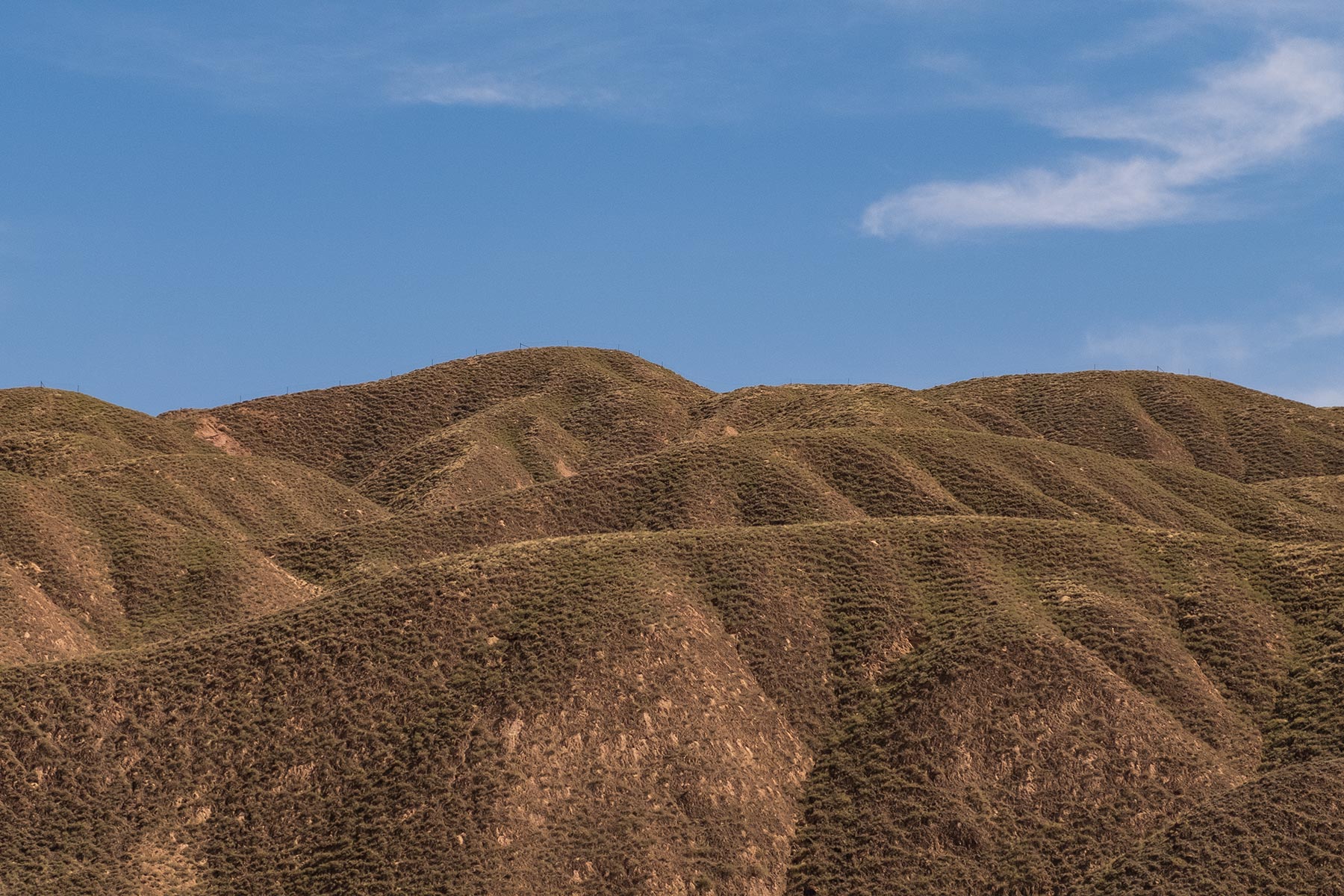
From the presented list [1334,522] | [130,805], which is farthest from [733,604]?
[1334,522]

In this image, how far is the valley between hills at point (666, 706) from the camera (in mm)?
44469

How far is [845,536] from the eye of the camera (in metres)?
62.1

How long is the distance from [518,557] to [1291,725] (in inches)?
1184

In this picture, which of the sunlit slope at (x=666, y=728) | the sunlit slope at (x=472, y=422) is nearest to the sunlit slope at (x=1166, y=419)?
the sunlit slope at (x=472, y=422)

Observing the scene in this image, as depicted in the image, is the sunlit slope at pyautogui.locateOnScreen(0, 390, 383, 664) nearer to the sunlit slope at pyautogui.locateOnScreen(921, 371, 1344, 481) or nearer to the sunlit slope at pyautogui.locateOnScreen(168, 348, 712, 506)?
the sunlit slope at pyautogui.locateOnScreen(168, 348, 712, 506)

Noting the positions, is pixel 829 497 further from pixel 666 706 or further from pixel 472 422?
pixel 472 422

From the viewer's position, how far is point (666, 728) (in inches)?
1934

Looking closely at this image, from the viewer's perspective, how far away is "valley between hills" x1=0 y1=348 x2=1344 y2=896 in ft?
146

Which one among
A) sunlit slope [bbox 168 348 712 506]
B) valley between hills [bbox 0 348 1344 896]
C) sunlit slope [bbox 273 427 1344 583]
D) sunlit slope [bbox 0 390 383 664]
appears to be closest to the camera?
valley between hills [bbox 0 348 1344 896]

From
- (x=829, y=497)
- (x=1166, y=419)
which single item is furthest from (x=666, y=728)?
(x=1166, y=419)

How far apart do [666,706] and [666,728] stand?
0.93 metres

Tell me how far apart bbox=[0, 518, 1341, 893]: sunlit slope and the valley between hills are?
121mm

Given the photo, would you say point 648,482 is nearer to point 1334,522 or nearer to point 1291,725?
point 1291,725

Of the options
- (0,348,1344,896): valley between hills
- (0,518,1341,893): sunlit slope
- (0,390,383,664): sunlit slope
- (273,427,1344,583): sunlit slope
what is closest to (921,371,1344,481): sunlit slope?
(273,427,1344,583): sunlit slope
